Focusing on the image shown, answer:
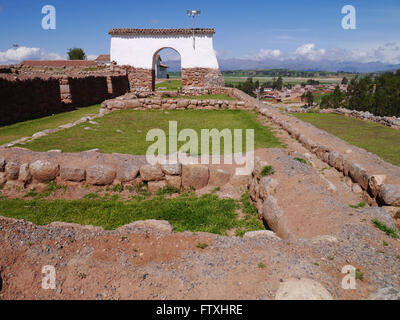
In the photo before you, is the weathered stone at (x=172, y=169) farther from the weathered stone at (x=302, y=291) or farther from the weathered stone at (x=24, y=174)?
the weathered stone at (x=302, y=291)

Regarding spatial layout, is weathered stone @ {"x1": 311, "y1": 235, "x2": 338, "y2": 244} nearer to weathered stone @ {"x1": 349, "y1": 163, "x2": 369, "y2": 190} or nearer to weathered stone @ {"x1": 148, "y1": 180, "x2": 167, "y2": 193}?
weathered stone @ {"x1": 349, "y1": 163, "x2": 369, "y2": 190}

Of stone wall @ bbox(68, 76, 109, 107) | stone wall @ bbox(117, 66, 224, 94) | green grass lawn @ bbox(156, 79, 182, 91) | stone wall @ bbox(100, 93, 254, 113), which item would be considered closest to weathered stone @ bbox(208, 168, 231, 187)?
stone wall @ bbox(100, 93, 254, 113)

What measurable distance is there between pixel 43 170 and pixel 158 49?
23.4 m

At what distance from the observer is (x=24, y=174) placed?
7758mm

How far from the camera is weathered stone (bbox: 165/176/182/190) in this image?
7918mm

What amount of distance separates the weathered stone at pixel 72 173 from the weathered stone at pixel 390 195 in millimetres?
7234

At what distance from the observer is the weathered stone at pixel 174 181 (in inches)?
312

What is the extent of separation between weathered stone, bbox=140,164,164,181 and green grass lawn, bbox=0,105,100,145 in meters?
6.23


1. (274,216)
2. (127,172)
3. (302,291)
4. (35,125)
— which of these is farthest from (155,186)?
(35,125)

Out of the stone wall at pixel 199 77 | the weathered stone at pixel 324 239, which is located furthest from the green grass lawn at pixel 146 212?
the stone wall at pixel 199 77
